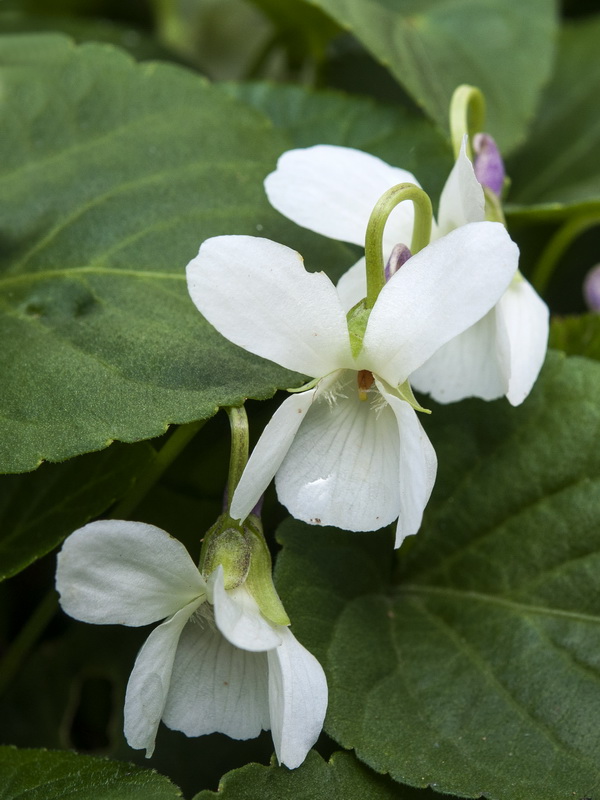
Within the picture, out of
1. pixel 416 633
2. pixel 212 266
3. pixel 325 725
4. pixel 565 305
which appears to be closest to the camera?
pixel 212 266

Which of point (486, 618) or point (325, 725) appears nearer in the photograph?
point (325, 725)

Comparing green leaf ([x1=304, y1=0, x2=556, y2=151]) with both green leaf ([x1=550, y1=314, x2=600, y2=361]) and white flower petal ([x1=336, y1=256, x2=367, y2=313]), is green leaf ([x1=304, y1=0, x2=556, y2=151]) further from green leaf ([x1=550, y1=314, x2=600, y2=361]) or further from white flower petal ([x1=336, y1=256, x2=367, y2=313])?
white flower petal ([x1=336, y1=256, x2=367, y2=313])

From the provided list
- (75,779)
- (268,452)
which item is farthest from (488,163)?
(75,779)

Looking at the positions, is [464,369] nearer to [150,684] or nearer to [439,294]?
[439,294]

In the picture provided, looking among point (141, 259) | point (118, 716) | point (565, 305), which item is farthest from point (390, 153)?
point (118, 716)

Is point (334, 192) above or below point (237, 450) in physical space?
above

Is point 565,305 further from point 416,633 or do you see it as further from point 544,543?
point 416,633
